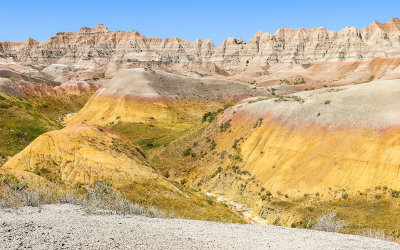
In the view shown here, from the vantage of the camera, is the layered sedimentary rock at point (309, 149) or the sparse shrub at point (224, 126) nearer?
the layered sedimentary rock at point (309, 149)

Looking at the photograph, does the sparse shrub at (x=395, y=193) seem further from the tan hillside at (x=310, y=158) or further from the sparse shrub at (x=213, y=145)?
the sparse shrub at (x=213, y=145)

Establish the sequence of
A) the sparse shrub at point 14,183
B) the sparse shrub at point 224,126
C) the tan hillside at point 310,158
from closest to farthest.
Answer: the sparse shrub at point 14,183
the tan hillside at point 310,158
the sparse shrub at point 224,126

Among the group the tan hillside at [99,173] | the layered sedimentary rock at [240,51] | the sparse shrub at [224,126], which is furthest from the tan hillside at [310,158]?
the layered sedimentary rock at [240,51]

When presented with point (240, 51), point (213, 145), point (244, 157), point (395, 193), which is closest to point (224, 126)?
point (213, 145)

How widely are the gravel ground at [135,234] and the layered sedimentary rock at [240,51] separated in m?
146

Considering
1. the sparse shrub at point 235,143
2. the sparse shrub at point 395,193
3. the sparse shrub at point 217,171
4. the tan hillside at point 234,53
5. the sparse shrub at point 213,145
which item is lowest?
the sparse shrub at point 217,171

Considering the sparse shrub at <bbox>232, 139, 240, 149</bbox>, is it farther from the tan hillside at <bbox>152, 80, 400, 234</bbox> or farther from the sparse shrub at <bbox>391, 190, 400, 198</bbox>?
the sparse shrub at <bbox>391, 190, 400, 198</bbox>

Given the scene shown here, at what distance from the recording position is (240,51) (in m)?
193

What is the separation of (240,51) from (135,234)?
19065 cm

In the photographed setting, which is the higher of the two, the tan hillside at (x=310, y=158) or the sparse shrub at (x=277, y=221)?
the tan hillside at (x=310, y=158)

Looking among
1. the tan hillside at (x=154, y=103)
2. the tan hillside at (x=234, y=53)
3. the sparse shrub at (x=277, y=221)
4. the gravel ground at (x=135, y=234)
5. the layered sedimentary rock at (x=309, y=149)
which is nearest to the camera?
the gravel ground at (x=135, y=234)

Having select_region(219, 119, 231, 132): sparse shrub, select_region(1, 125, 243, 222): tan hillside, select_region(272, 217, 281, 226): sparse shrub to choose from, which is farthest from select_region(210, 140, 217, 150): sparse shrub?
select_region(272, 217, 281, 226): sparse shrub

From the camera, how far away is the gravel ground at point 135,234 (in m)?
Result: 8.94

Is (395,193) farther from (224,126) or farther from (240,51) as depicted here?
(240,51)
